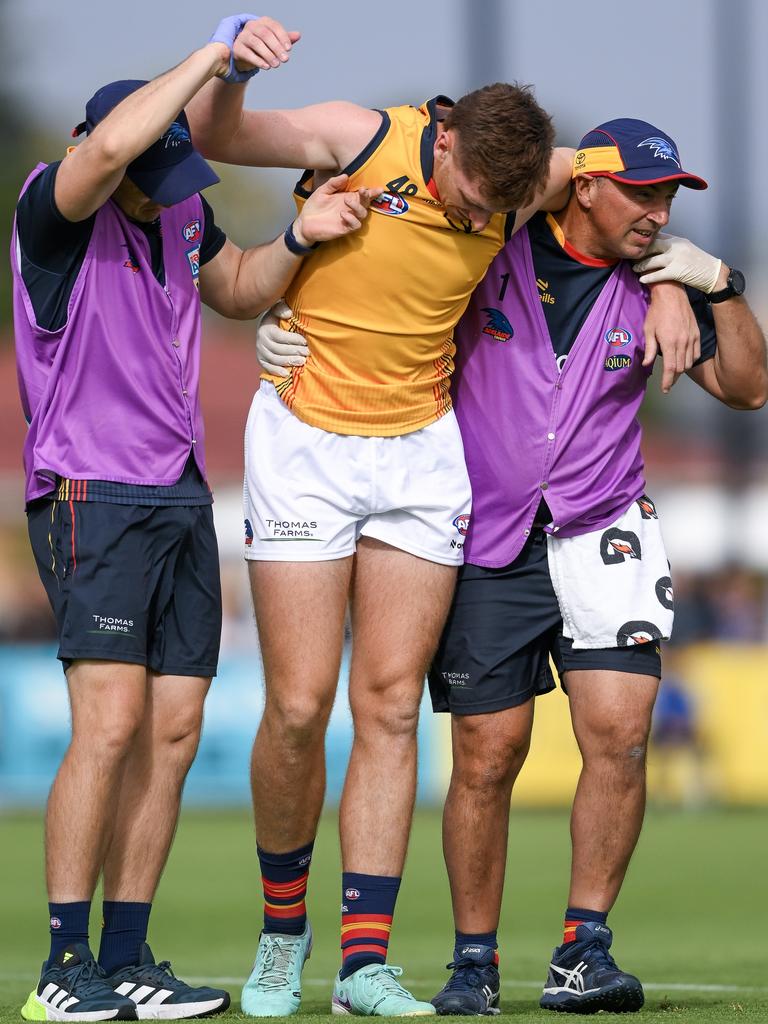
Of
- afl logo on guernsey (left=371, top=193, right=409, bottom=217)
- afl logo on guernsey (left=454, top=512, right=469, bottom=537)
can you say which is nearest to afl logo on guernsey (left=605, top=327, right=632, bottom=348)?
afl logo on guernsey (left=454, top=512, right=469, bottom=537)

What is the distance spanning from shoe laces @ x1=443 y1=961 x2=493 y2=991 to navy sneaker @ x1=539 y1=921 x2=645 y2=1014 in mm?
215

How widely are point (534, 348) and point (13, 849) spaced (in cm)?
810

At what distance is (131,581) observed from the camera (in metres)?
4.93

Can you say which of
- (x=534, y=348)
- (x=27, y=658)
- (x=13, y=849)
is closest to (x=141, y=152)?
(x=534, y=348)

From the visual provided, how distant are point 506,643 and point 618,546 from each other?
1.55 ft

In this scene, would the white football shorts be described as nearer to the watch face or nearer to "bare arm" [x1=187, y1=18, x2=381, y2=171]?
"bare arm" [x1=187, y1=18, x2=381, y2=171]

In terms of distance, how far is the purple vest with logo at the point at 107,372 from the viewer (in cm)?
496

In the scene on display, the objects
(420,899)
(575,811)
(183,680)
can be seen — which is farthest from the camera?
(420,899)

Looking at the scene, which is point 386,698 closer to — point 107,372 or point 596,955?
point 596,955

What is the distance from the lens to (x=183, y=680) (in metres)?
5.18

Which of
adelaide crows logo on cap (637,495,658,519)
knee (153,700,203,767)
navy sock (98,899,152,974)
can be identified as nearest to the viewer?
navy sock (98,899,152,974)

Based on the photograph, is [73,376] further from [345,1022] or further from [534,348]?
[345,1022]

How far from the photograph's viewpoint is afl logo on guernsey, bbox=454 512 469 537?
17.7ft

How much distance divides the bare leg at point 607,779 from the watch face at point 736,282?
1.29 m
